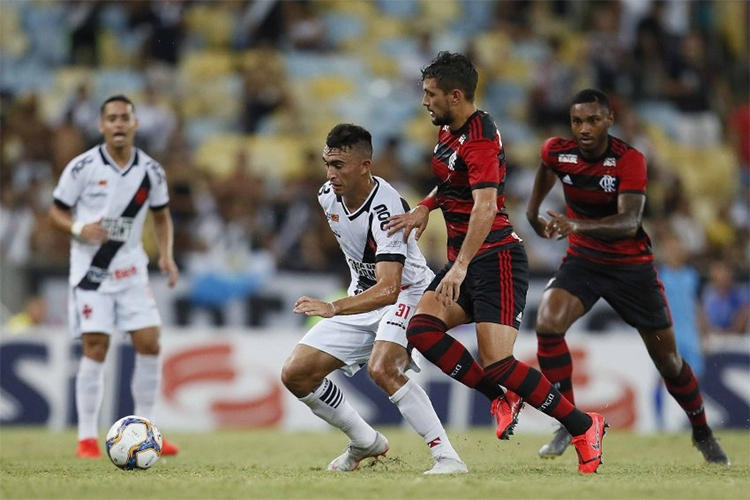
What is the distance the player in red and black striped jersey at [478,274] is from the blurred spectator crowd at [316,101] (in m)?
7.27

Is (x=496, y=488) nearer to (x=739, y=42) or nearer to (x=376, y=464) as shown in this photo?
(x=376, y=464)

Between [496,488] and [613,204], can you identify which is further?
[613,204]

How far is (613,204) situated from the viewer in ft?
27.2

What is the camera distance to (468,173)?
7070 mm

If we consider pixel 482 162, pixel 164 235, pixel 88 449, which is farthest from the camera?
pixel 164 235

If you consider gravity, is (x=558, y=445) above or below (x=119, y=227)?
below

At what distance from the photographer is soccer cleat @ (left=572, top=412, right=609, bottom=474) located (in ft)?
23.3

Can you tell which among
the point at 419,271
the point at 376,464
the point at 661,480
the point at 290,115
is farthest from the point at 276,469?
the point at 290,115

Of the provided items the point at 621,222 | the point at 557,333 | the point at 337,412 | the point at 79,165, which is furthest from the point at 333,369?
the point at 79,165

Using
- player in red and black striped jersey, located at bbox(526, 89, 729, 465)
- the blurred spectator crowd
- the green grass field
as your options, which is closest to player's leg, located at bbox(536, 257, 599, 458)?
player in red and black striped jersey, located at bbox(526, 89, 729, 465)

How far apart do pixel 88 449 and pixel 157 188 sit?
2.10 meters

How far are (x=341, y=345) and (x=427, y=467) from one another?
1.10m

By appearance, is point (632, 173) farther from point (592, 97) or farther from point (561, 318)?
point (561, 318)

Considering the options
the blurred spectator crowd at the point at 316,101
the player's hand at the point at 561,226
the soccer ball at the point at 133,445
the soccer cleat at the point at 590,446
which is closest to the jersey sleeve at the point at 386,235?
the player's hand at the point at 561,226
